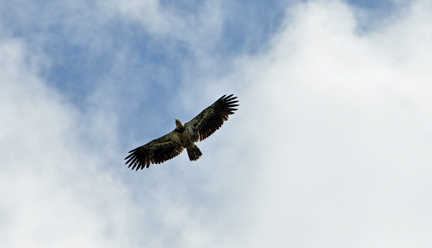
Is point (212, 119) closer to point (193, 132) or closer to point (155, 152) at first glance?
point (193, 132)

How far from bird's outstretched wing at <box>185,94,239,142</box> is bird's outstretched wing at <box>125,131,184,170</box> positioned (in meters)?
1.15

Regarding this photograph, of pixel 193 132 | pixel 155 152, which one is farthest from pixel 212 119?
pixel 155 152

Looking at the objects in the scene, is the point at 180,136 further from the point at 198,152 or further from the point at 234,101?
the point at 234,101

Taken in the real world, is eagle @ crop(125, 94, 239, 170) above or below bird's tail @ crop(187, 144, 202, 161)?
above

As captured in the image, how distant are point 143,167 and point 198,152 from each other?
11.7 feet

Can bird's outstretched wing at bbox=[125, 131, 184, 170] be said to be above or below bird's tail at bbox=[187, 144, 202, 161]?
above

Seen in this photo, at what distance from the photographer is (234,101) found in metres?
23.2

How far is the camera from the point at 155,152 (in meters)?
24.2

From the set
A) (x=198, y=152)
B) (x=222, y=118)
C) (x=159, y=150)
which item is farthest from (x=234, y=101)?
(x=159, y=150)

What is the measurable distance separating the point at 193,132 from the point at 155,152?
2588 millimetres

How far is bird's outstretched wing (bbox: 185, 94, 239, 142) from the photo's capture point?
23.1 metres

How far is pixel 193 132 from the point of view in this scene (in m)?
23.2

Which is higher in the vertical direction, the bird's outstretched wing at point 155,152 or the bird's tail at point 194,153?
the bird's outstretched wing at point 155,152

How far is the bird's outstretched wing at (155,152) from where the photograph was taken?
2375cm
